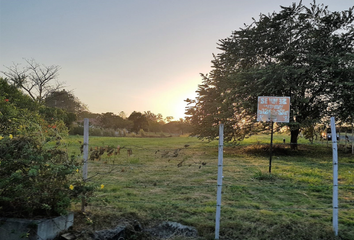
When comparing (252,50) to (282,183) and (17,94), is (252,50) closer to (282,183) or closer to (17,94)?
(282,183)

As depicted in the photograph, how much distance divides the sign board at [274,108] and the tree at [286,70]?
393cm

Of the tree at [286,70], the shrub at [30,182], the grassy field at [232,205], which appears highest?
the tree at [286,70]

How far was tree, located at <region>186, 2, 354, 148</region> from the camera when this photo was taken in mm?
13359

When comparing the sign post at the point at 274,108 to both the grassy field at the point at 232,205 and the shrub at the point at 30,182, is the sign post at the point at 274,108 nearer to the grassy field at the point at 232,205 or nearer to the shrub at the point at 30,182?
the grassy field at the point at 232,205

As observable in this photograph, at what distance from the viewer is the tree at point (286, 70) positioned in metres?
13.4

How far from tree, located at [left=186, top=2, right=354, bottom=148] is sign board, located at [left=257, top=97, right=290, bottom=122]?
3928mm

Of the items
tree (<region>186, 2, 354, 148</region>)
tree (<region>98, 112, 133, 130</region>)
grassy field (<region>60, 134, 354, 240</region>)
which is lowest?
grassy field (<region>60, 134, 354, 240</region>)

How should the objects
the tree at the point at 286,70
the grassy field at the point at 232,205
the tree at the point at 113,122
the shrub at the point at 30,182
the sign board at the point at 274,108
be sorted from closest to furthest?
the shrub at the point at 30,182 → the grassy field at the point at 232,205 → the sign board at the point at 274,108 → the tree at the point at 286,70 → the tree at the point at 113,122

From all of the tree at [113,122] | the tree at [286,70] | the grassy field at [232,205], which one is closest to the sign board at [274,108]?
the grassy field at [232,205]

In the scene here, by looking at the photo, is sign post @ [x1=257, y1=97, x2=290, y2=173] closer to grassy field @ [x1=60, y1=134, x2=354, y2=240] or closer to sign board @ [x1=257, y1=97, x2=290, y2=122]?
sign board @ [x1=257, y1=97, x2=290, y2=122]

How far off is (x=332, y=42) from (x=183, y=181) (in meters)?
12.4

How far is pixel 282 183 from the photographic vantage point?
23.0 feet

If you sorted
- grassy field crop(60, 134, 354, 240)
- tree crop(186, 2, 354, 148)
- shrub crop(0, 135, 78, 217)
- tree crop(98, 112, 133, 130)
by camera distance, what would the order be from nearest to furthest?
1. shrub crop(0, 135, 78, 217)
2. grassy field crop(60, 134, 354, 240)
3. tree crop(186, 2, 354, 148)
4. tree crop(98, 112, 133, 130)

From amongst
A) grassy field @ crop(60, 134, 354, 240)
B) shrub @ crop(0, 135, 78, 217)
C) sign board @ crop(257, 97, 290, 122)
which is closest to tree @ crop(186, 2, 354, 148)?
sign board @ crop(257, 97, 290, 122)
